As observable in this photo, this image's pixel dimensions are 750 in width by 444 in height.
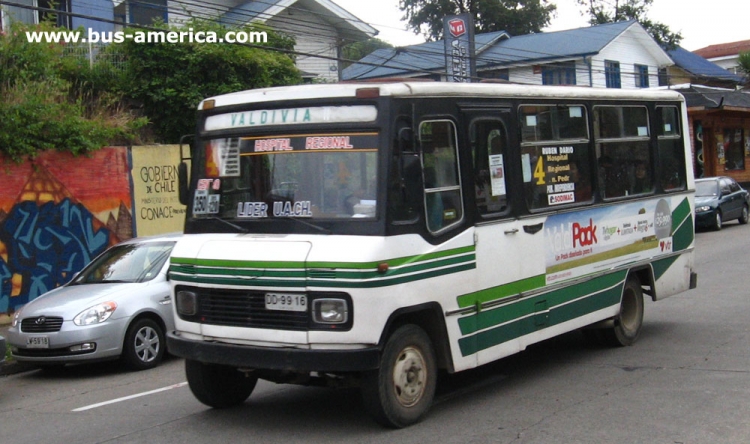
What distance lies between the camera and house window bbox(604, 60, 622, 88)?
4194cm

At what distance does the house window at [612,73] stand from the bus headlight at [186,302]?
36617 millimetres

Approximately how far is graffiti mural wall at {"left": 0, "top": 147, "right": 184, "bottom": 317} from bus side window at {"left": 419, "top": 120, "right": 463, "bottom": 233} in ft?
33.4

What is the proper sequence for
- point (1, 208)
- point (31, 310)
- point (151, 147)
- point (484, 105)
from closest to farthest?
point (484, 105) → point (31, 310) → point (1, 208) → point (151, 147)

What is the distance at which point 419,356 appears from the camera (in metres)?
7.14

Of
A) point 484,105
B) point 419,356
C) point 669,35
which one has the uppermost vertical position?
point 669,35

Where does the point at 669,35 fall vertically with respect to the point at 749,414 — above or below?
above

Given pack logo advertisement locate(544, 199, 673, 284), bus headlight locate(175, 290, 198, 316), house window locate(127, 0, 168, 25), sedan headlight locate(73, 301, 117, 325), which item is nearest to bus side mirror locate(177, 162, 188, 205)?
bus headlight locate(175, 290, 198, 316)

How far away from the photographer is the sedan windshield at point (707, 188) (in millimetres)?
27047

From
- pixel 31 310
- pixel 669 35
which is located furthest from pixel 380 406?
pixel 669 35

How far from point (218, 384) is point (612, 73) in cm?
3687

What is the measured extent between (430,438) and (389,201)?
185 cm

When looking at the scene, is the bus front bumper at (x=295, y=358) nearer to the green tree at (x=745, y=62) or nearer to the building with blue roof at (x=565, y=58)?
the building with blue roof at (x=565, y=58)

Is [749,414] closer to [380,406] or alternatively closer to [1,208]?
[380,406]

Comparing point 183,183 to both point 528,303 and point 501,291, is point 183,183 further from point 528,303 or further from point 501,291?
point 528,303
